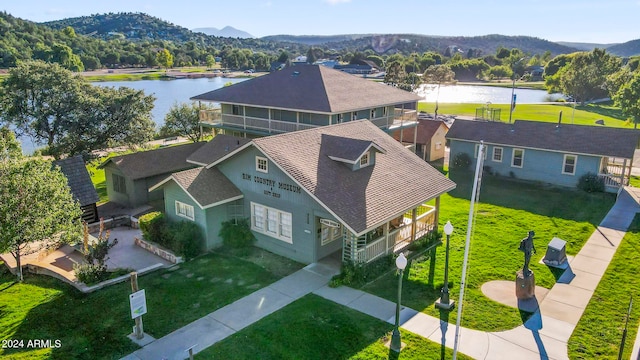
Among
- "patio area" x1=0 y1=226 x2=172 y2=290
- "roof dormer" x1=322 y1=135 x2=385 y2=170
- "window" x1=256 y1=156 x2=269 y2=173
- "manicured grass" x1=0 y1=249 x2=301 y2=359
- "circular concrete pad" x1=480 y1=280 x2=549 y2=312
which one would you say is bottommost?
"patio area" x1=0 y1=226 x2=172 y2=290

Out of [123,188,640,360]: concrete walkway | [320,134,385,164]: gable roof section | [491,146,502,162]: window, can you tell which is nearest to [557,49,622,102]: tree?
[491,146,502,162]: window

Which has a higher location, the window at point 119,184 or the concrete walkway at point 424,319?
the window at point 119,184

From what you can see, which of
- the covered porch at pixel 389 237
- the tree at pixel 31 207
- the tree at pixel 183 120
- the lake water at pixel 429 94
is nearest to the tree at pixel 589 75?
the lake water at pixel 429 94

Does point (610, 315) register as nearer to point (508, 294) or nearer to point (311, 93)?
point (508, 294)

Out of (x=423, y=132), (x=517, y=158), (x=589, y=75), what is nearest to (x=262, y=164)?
(x=517, y=158)

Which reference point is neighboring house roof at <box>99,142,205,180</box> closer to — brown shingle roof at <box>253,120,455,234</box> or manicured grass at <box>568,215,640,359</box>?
brown shingle roof at <box>253,120,455,234</box>

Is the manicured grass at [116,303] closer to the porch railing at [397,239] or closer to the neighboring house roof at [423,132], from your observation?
the porch railing at [397,239]
